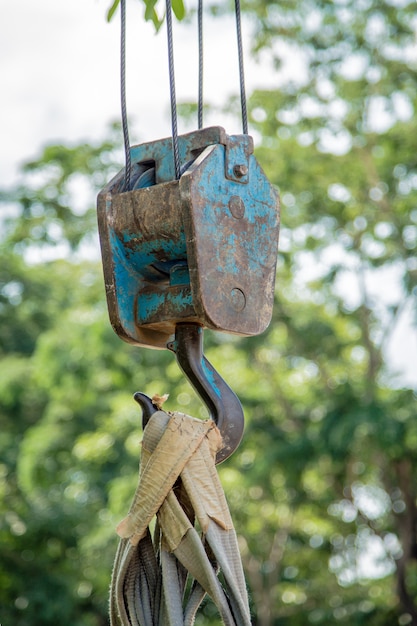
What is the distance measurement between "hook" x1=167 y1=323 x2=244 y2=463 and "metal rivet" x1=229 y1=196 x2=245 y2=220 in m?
0.20

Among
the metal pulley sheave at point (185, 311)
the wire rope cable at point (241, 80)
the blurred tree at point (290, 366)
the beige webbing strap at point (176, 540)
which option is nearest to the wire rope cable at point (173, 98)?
the metal pulley sheave at point (185, 311)

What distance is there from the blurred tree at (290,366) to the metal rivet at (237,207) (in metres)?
6.76

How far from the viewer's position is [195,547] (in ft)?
5.72

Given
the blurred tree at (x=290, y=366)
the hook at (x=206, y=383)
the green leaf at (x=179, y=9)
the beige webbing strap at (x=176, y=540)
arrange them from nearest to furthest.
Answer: the beige webbing strap at (x=176, y=540) → the hook at (x=206, y=383) → the green leaf at (x=179, y=9) → the blurred tree at (x=290, y=366)

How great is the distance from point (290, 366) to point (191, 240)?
8.25m

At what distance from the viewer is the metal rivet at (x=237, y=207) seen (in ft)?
5.99

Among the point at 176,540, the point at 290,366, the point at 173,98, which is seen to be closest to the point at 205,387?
the point at 176,540

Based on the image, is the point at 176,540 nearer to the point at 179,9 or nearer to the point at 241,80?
the point at 241,80

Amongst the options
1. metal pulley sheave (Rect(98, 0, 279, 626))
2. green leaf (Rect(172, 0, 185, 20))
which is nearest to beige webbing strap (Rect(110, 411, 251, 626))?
metal pulley sheave (Rect(98, 0, 279, 626))

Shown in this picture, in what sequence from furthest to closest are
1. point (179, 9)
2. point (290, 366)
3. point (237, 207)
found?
point (290, 366), point (179, 9), point (237, 207)

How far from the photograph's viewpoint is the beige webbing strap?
1739 mm

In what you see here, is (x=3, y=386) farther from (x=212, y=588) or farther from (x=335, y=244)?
(x=212, y=588)

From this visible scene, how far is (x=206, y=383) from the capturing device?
6.08ft

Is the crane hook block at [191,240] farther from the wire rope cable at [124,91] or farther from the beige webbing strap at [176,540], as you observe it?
the beige webbing strap at [176,540]
